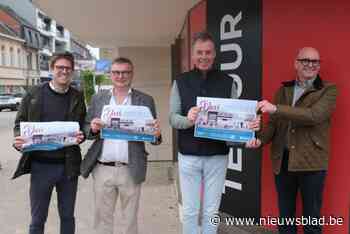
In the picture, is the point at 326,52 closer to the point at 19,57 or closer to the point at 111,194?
the point at 111,194

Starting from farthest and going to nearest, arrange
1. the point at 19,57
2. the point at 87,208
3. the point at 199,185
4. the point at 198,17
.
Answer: the point at 19,57
the point at 87,208
the point at 198,17
the point at 199,185

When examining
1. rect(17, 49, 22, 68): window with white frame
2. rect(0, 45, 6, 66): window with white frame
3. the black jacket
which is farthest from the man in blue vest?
rect(17, 49, 22, 68): window with white frame

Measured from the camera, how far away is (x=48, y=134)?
10.0ft

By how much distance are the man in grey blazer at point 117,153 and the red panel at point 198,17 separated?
68.9 inches

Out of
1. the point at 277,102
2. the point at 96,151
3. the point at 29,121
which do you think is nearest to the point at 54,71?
the point at 29,121

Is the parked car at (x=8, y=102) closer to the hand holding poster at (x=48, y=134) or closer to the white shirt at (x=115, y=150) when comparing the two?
the hand holding poster at (x=48, y=134)

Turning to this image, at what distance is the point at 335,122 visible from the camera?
3.35 metres

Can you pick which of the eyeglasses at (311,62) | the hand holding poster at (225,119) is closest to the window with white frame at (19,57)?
the hand holding poster at (225,119)

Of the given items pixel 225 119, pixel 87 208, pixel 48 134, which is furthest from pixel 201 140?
pixel 87 208

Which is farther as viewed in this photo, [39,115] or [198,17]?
[198,17]

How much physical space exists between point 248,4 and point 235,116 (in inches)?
60.2

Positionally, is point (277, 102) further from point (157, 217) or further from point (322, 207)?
point (157, 217)

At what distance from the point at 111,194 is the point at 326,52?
84.1 inches

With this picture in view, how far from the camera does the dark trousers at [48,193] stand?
10.4 ft
